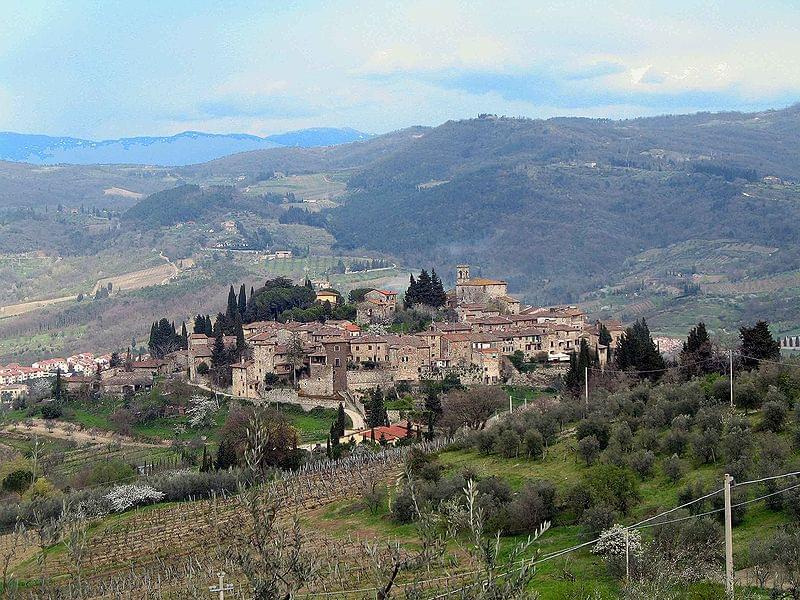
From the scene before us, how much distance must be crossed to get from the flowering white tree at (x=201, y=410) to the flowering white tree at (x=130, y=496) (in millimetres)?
15298

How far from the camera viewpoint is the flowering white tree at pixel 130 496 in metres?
41.5

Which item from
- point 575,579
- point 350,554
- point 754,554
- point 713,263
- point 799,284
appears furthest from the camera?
point 713,263

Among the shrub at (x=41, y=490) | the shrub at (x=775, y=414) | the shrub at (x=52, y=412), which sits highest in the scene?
the shrub at (x=775, y=414)

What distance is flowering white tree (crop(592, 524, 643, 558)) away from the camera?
2347 cm

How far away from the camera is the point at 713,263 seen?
17825 cm

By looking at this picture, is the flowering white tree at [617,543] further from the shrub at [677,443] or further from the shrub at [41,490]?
the shrub at [41,490]

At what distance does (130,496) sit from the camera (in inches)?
1657

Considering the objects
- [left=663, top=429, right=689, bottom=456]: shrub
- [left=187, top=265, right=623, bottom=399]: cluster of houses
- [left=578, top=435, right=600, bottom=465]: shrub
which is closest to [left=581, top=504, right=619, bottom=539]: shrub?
[left=663, top=429, right=689, bottom=456]: shrub

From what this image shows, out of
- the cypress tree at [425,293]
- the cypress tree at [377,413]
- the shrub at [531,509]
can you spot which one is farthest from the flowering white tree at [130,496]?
the cypress tree at [425,293]

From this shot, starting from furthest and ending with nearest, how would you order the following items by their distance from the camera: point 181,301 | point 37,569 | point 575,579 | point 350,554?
point 181,301 < point 37,569 < point 350,554 < point 575,579

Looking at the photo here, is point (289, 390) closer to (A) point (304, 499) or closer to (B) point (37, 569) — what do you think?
(A) point (304, 499)

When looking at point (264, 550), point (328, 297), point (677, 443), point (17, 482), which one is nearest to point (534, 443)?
point (677, 443)

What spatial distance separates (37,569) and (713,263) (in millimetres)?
157907

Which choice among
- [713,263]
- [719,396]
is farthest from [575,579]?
[713,263]
